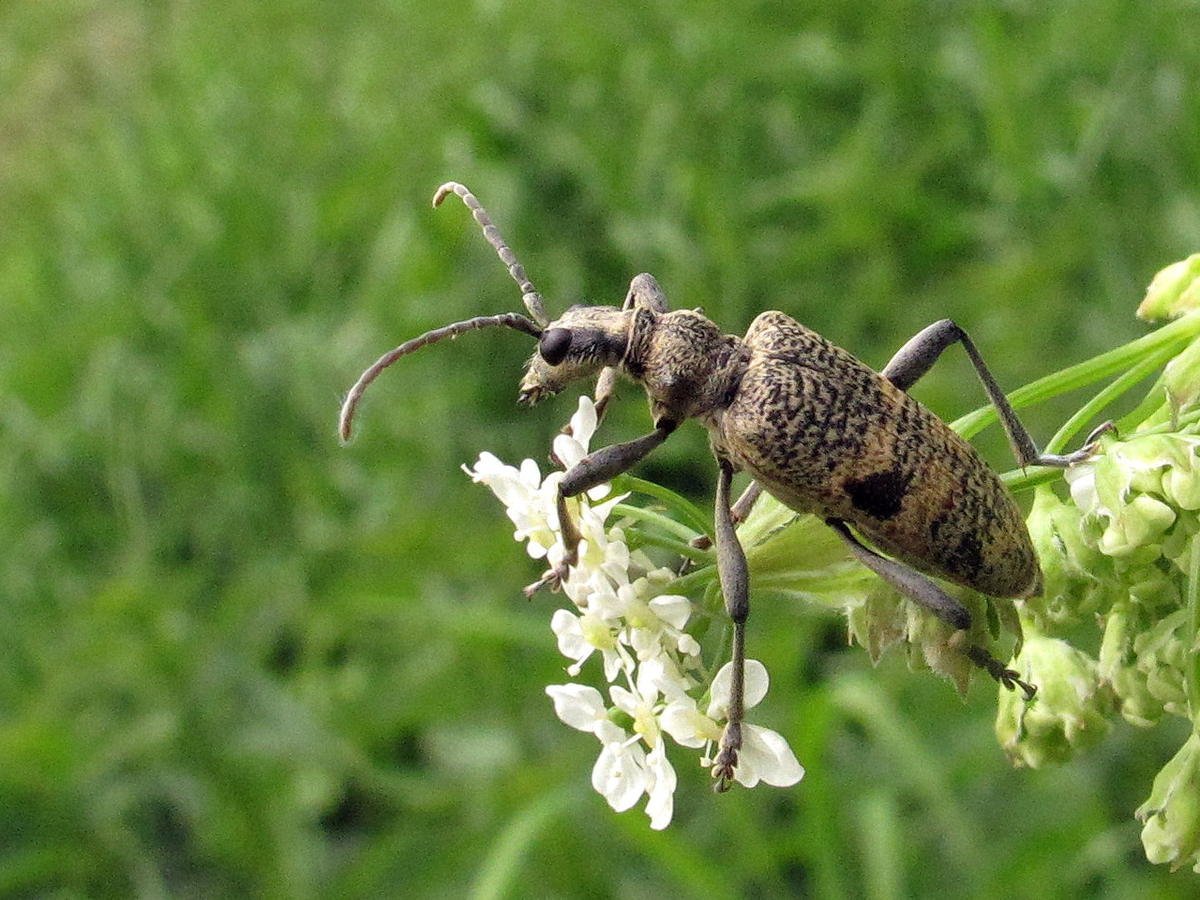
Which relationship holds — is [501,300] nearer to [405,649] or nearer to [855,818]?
[405,649]

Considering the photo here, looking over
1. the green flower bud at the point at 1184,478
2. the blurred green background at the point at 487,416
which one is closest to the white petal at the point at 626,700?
the green flower bud at the point at 1184,478

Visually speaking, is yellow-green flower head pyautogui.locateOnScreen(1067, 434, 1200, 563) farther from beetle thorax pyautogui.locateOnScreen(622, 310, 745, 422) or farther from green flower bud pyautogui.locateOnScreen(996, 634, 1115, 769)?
beetle thorax pyautogui.locateOnScreen(622, 310, 745, 422)

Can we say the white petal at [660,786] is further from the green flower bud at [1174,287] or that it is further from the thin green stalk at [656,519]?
the green flower bud at [1174,287]

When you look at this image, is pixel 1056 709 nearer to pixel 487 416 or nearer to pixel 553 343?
pixel 553 343

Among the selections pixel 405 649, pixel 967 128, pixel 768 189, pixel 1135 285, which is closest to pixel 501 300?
pixel 768 189

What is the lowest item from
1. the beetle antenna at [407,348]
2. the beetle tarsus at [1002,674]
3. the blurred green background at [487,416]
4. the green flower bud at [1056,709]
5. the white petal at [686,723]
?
the blurred green background at [487,416]
